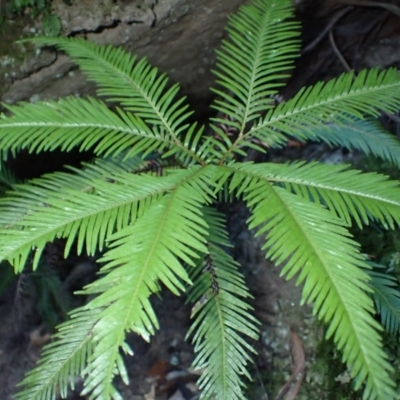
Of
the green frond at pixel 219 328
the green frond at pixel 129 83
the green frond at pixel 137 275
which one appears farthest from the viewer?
the green frond at pixel 129 83

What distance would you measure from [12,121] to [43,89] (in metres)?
0.80

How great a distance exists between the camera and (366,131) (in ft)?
7.18

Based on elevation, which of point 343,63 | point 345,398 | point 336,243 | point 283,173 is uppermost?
point 343,63

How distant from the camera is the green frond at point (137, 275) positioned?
0.89 metres

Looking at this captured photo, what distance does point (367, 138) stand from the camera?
7.07 ft

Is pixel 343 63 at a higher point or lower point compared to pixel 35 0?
higher

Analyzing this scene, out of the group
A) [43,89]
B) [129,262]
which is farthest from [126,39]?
[129,262]

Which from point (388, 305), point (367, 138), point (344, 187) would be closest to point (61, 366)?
point (344, 187)

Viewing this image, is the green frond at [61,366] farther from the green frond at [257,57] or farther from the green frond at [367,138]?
the green frond at [367,138]

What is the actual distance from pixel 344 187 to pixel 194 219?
481 mm

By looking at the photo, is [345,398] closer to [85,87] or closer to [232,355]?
[232,355]

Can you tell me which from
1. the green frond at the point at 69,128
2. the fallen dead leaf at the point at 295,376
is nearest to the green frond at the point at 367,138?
the green frond at the point at 69,128

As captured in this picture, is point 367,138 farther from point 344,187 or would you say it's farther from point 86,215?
point 86,215

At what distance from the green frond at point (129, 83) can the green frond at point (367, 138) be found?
788 millimetres
